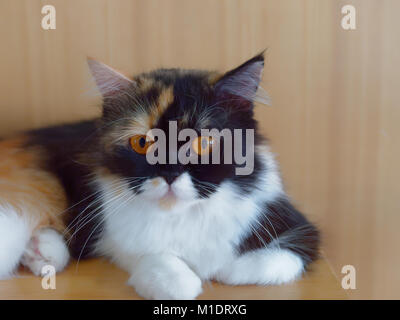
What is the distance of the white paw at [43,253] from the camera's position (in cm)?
121

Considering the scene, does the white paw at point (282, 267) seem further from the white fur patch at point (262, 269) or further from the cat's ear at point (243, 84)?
the cat's ear at point (243, 84)

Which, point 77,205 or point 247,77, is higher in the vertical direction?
point 247,77

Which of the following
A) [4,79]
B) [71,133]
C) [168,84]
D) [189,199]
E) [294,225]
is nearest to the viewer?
[189,199]

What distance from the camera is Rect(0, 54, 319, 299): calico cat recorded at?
42.1 inches

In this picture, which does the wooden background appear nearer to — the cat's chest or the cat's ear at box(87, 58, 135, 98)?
the cat's ear at box(87, 58, 135, 98)

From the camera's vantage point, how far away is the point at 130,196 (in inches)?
45.0

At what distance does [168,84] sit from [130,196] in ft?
0.95

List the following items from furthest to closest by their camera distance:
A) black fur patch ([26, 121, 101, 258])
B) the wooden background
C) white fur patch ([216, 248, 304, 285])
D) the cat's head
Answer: the wooden background → black fur patch ([26, 121, 101, 258]) → white fur patch ([216, 248, 304, 285]) → the cat's head

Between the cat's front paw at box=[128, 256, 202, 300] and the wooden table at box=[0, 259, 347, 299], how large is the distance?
33 millimetres

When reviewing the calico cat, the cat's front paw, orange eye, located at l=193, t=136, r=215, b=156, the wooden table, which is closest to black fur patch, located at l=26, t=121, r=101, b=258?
the calico cat

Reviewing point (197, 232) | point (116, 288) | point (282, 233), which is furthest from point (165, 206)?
point (282, 233)

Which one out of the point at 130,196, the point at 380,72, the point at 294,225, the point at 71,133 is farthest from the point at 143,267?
the point at 380,72

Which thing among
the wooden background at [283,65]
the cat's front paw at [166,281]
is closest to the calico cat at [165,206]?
the cat's front paw at [166,281]

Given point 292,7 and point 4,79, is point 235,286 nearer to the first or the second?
point 292,7
